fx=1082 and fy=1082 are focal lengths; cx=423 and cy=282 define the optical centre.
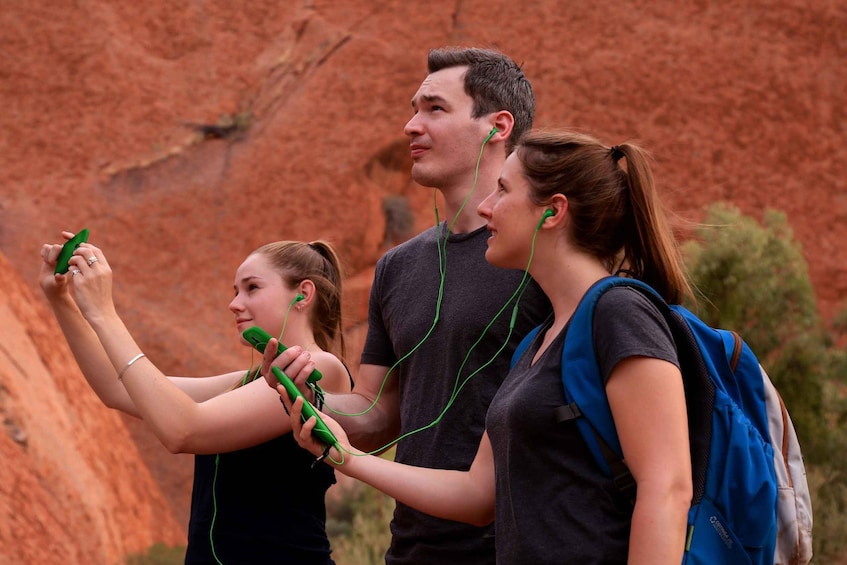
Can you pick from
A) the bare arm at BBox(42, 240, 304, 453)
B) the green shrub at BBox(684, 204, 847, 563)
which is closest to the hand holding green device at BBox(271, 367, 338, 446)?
the bare arm at BBox(42, 240, 304, 453)

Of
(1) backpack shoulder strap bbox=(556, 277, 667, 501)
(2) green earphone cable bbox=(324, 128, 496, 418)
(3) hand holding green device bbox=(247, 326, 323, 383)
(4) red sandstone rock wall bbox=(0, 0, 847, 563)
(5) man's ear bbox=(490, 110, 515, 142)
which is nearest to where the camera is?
(1) backpack shoulder strap bbox=(556, 277, 667, 501)

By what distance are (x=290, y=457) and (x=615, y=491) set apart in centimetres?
114

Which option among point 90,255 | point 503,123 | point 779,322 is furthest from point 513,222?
point 779,322

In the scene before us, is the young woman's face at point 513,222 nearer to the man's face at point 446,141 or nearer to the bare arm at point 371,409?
the man's face at point 446,141

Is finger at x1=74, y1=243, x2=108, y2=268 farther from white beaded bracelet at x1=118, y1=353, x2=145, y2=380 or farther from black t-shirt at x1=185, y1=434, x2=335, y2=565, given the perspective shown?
black t-shirt at x1=185, y1=434, x2=335, y2=565

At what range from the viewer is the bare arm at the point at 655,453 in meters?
2.00

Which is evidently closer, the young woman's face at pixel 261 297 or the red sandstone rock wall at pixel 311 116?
the young woman's face at pixel 261 297

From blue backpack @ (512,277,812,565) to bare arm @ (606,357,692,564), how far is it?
6 cm

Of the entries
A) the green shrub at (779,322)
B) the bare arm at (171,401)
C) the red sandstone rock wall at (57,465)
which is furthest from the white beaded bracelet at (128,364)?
the green shrub at (779,322)

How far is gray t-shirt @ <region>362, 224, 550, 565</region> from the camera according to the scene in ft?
9.25

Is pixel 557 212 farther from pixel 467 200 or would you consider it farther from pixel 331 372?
pixel 331 372

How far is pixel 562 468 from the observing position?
2.14 metres

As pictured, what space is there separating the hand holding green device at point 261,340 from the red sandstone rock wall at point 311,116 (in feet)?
25.3

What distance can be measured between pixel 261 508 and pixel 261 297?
658 mm
